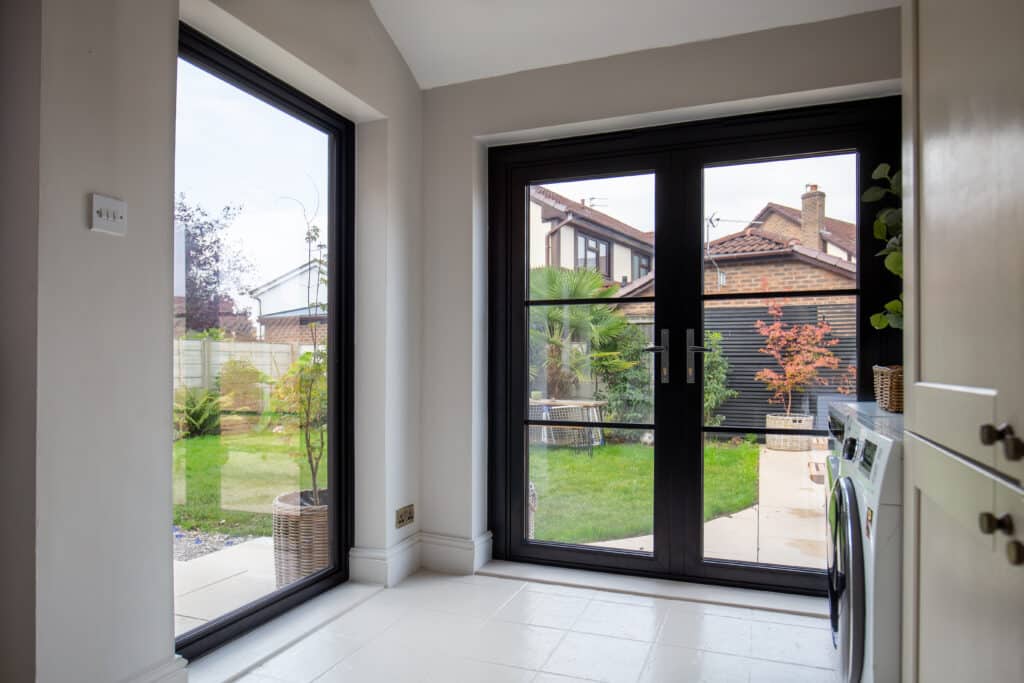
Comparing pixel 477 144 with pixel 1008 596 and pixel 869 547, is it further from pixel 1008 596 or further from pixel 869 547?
pixel 1008 596

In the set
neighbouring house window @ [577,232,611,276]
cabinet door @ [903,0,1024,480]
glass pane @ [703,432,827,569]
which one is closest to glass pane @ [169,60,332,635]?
neighbouring house window @ [577,232,611,276]

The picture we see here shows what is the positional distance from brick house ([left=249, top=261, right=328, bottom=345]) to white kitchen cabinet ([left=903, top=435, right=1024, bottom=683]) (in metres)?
2.11

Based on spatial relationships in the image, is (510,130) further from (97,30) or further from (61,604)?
(61,604)

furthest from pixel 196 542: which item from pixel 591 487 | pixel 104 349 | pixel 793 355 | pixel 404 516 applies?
pixel 793 355

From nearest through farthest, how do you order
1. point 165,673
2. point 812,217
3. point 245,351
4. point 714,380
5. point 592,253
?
1. point 165,673
2. point 245,351
3. point 812,217
4. point 714,380
5. point 592,253

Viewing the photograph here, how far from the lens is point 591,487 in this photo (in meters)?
3.08

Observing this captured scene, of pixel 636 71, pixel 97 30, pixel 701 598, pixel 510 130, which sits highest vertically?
pixel 636 71

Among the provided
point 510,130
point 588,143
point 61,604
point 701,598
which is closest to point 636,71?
point 588,143

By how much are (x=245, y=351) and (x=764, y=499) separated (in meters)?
2.21

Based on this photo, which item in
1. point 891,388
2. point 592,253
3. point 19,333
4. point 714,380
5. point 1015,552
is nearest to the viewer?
point 1015,552

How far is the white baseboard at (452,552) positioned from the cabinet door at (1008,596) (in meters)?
2.35

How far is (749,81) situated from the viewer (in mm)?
2637

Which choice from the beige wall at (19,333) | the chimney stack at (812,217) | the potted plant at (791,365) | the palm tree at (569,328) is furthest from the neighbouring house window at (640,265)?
the beige wall at (19,333)

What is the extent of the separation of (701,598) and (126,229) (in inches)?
97.3
